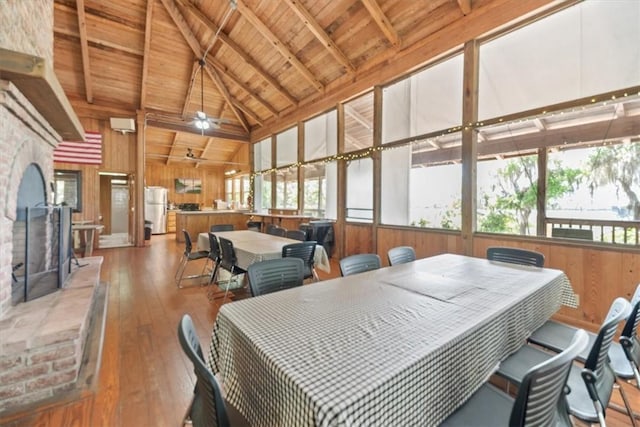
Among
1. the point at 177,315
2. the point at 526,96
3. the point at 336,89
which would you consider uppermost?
the point at 336,89

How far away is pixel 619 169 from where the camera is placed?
2762 mm

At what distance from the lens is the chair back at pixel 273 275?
1914 mm

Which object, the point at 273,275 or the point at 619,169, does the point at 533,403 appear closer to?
the point at 273,275

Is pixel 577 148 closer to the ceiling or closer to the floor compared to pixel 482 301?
closer to the ceiling

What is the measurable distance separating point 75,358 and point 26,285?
0.93m

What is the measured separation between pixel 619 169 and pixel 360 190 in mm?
3640

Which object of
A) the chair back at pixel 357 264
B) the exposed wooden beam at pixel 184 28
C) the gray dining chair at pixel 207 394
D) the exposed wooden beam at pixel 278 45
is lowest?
the gray dining chair at pixel 207 394

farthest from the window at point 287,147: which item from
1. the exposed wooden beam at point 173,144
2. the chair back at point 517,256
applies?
the chair back at point 517,256

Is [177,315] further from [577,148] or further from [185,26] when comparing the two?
[185,26]

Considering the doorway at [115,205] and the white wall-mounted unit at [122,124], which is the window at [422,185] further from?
the doorway at [115,205]

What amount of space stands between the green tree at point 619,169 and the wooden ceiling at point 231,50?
5.98 feet

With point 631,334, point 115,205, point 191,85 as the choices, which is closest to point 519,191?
point 631,334

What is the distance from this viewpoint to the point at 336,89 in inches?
237

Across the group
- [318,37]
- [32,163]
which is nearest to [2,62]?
[32,163]
